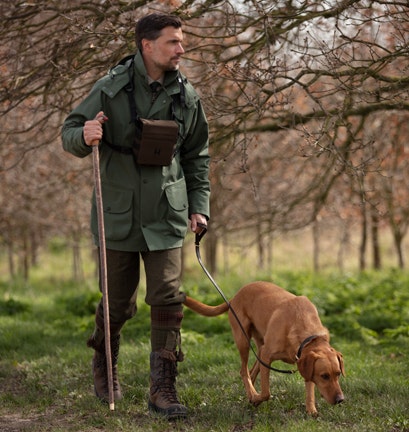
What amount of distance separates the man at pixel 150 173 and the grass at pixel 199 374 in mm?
408

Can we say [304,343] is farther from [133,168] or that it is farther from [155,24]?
[155,24]

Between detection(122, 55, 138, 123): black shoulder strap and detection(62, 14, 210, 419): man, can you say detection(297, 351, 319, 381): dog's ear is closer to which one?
detection(62, 14, 210, 419): man

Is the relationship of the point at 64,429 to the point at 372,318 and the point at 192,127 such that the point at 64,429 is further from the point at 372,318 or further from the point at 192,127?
the point at 372,318

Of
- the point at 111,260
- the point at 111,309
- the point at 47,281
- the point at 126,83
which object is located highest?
the point at 126,83

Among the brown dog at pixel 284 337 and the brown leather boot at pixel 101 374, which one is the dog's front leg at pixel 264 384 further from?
the brown leather boot at pixel 101 374

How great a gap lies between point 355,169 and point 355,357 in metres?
1.99

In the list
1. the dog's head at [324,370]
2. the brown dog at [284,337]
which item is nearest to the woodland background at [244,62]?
the brown dog at [284,337]

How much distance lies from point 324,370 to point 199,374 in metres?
1.61

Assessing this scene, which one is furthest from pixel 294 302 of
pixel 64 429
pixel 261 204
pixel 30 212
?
pixel 30 212

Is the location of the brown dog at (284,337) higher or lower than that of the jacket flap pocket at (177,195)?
lower

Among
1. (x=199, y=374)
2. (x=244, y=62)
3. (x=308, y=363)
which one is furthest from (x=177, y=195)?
(x=244, y=62)

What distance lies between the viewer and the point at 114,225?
4.55 meters

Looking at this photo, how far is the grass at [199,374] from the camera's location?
173 inches

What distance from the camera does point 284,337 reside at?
14.7ft
